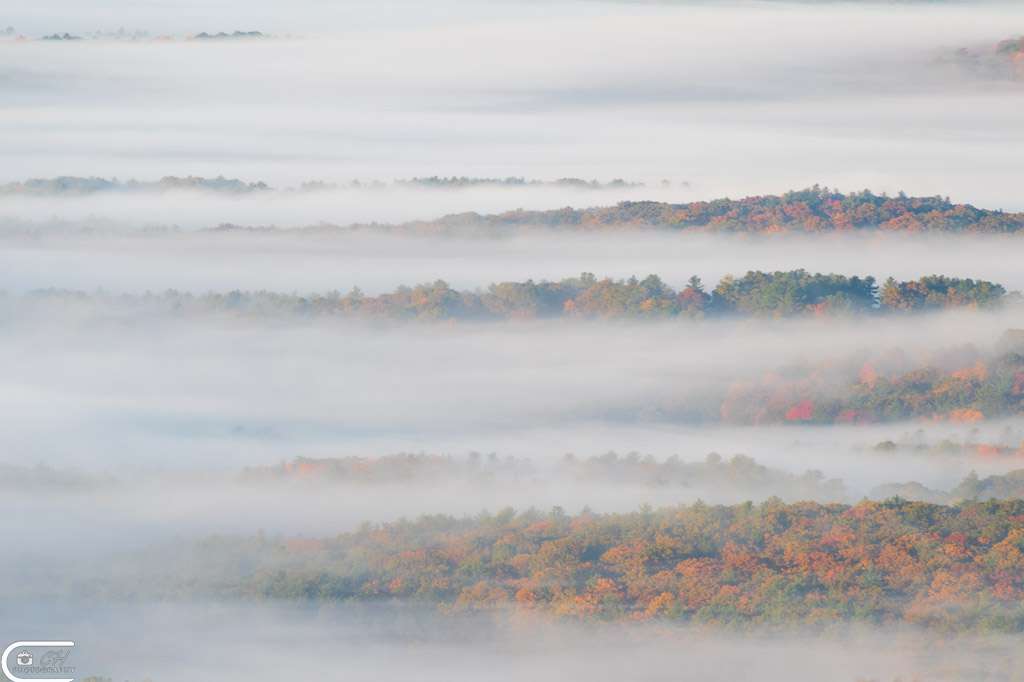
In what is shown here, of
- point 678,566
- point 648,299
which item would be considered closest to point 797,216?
point 648,299

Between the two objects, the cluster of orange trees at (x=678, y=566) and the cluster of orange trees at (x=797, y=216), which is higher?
the cluster of orange trees at (x=797, y=216)

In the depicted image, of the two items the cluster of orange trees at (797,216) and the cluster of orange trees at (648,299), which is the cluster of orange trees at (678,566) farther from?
the cluster of orange trees at (797,216)

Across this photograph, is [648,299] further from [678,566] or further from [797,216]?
[678,566]

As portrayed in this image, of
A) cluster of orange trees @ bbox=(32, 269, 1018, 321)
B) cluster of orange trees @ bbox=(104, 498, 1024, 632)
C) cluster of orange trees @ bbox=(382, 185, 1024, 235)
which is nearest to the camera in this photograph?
cluster of orange trees @ bbox=(104, 498, 1024, 632)

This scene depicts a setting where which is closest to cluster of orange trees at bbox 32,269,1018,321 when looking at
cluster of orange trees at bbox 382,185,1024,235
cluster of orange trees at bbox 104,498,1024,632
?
cluster of orange trees at bbox 382,185,1024,235

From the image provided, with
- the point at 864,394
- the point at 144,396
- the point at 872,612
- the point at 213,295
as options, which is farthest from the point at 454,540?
the point at 213,295

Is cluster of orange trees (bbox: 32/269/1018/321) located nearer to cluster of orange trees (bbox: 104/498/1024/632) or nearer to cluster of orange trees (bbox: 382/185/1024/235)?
cluster of orange trees (bbox: 382/185/1024/235)

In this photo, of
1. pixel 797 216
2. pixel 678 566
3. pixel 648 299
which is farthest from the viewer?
pixel 797 216

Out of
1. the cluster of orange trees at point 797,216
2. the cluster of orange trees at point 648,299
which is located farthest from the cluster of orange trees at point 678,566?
the cluster of orange trees at point 797,216

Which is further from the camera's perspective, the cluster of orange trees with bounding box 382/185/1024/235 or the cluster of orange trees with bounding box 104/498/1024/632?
the cluster of orange trees with bounding box 382/185/1024/235

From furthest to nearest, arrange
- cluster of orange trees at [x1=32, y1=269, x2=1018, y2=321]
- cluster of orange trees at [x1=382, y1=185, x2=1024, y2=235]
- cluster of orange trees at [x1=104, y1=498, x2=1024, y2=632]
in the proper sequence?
cluster of orange trees at [x1=382, y1=185, x2=1024, y2=235] < cluster of orange trees at [x1=32, y1=269, x2=1018, y2=321] < cluster of orange trees at [x1=104, y1=498, x2=1024, y2=632]

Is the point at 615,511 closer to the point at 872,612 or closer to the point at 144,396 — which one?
the point at 872,612
